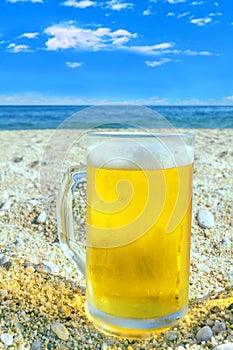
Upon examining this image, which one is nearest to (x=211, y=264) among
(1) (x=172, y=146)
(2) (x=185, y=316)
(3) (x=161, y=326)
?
(2) (x=185, y=316)

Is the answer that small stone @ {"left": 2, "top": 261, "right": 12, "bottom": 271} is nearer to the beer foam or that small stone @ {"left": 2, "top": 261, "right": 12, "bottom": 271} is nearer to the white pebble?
the beer foam

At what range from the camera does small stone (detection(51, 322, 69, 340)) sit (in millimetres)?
1851

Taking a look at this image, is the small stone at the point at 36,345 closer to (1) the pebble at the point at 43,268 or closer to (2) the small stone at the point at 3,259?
(1) the pebble at the point at 43,268

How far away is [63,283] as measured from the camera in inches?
90.0

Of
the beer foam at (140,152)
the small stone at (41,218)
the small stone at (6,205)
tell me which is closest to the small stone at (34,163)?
the small stone at (6,205)

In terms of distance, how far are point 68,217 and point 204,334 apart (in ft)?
2.32

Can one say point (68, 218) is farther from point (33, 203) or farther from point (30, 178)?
point (30, 178)

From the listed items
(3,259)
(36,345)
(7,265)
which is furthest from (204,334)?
(3,259)

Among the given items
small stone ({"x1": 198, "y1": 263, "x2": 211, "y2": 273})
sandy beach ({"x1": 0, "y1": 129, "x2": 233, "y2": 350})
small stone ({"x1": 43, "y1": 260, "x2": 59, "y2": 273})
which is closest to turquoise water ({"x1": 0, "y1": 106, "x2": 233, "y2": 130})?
sandy beach ({"x1": 0, "y1": 129, "x2": 233, "y2": 350})

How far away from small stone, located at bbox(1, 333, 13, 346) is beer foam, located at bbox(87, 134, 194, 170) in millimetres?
746

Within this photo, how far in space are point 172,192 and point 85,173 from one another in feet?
1.31

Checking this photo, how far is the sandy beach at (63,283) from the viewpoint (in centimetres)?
183

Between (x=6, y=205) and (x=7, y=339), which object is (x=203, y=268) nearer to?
(x=7, y=339)

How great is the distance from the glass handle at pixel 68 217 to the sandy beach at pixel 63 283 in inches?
9.2
